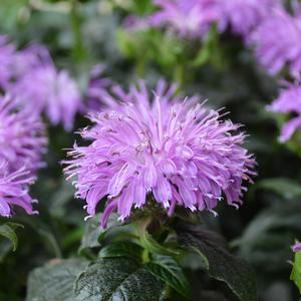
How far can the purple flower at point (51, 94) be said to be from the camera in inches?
45.1

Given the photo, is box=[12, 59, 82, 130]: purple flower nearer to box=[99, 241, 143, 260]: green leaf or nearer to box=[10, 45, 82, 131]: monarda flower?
box=[10, 45, 82, 131]: monarda flower

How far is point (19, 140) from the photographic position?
Answer: 84cm

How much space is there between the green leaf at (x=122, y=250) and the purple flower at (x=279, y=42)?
46cm

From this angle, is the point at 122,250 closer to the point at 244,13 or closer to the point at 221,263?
the point at 221,263

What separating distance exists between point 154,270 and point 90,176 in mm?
107

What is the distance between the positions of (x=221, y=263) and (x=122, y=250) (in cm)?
10

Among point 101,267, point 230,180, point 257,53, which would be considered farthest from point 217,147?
point 257,53

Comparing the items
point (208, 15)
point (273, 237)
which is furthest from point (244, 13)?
point (273, 237)

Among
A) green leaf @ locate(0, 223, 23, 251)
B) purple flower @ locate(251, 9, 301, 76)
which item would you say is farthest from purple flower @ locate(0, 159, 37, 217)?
purple flower @ locate(251, 9, 301, 76)

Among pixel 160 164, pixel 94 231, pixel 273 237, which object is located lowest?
pixel 273 237

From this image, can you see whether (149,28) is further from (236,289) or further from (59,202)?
(236,289)

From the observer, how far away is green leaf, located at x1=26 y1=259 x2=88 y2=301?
0.69 m

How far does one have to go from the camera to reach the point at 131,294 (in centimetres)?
60

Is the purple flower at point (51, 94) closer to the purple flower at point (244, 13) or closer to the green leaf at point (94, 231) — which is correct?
the purple flower at point (244, 13)
